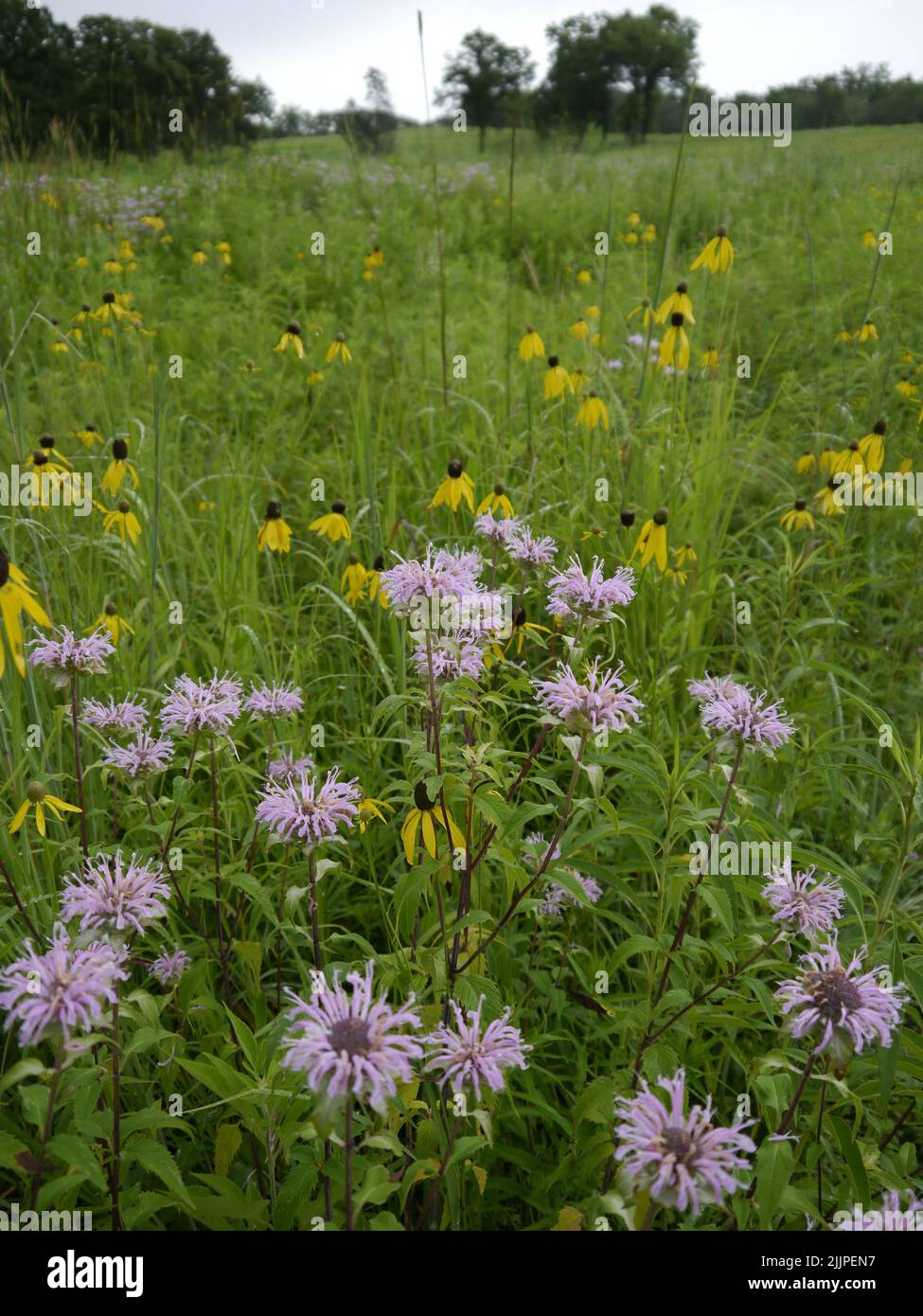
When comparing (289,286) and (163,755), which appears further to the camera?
(289,286)

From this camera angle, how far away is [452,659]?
157 centimetres

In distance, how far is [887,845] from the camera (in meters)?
2.38

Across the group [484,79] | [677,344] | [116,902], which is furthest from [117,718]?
[484,79]

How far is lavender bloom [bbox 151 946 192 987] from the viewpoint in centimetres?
165

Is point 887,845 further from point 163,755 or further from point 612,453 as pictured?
point 163,755

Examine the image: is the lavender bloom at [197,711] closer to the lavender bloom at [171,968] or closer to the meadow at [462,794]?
the meadow at [462,794]

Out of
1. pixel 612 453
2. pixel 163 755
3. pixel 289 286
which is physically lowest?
pixel 163 755

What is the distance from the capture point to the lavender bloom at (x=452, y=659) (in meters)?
1.45

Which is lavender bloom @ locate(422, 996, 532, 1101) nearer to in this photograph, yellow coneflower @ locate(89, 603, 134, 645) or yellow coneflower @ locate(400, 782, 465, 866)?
yellow coneflower @ locate(400, 782, 465, 866)

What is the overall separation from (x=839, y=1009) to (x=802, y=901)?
0.84 feet

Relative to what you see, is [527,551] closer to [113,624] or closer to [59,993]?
[113,624]

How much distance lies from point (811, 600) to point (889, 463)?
122 centimetres

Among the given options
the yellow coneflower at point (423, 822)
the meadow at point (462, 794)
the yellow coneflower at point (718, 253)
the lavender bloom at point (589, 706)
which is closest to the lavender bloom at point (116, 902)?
the meadow at point (462, 794)
